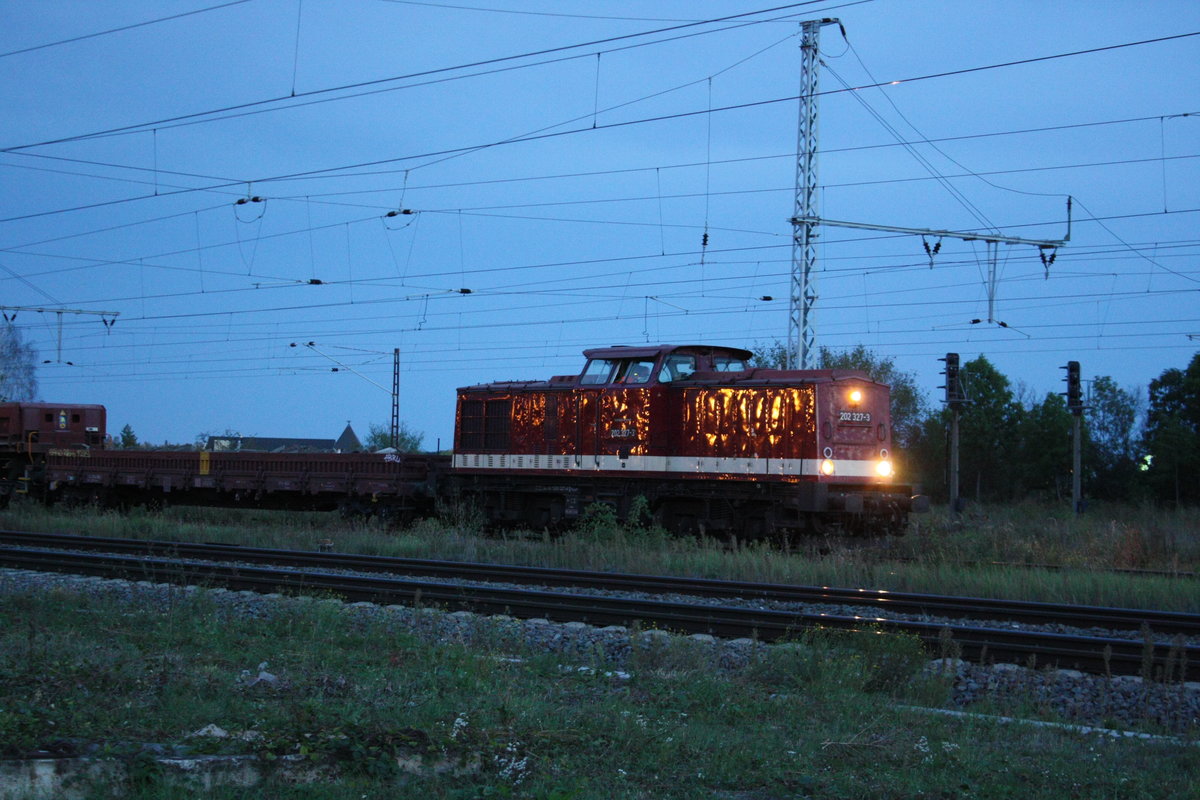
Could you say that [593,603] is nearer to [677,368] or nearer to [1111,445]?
[677,368]

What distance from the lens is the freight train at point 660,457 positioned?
18375 millimetres

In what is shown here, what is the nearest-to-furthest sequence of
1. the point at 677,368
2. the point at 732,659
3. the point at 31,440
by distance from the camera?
the point at 732,659
the point at 677,368
the point at 31,440

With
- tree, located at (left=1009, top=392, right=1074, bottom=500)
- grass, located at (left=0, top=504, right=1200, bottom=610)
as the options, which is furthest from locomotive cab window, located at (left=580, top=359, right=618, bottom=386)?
tree, located at (left=1009, top=392, right=1074, bottom=500)

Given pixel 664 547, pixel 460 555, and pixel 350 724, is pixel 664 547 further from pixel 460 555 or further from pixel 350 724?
pixel 350 724

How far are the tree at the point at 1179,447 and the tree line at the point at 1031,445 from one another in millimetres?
40

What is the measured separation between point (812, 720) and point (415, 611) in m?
5.30

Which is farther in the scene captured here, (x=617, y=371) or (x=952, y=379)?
(x=952, y=379)

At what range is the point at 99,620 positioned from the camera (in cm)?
1062

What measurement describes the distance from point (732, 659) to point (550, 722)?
3107mm

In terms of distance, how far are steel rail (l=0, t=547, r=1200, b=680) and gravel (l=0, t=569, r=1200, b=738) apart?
0.69 feet

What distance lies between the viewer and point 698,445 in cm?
1917

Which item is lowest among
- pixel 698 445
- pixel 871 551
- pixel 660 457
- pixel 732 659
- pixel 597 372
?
pixel 732 659

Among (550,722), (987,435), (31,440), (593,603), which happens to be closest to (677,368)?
(593,603)

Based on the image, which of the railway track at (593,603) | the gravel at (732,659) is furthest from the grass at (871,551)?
the gravel at (732,659)
